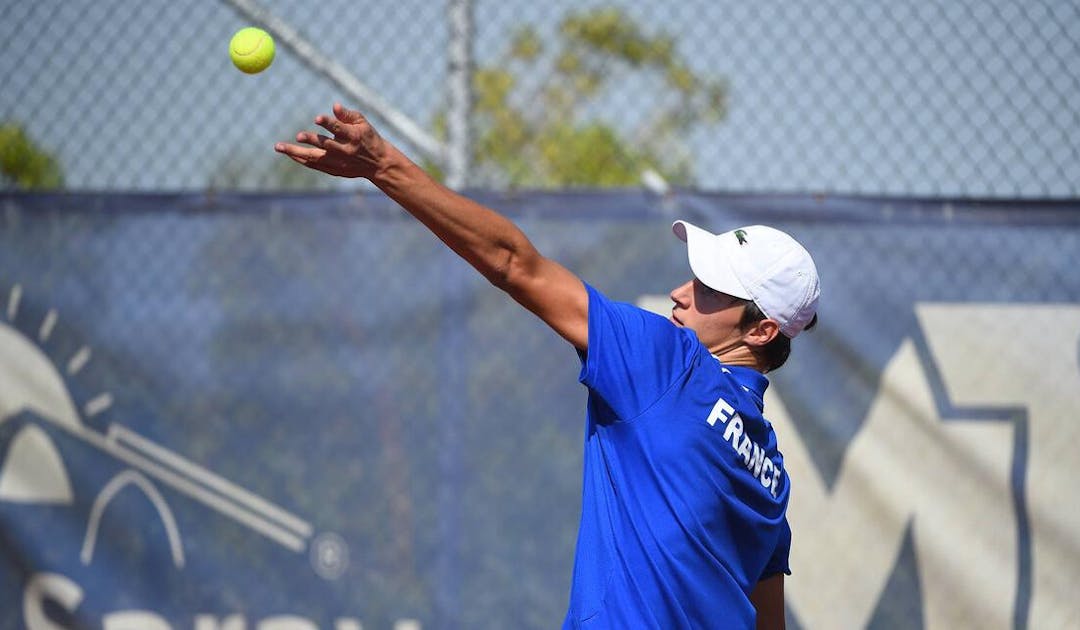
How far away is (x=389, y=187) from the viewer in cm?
218

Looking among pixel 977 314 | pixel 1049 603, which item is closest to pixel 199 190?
pixel 977 314

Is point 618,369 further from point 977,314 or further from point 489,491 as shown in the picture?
point 977,314

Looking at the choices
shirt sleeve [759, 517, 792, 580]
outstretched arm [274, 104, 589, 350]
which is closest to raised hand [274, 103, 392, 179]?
outstretched arm [274, 104, 589, 350]

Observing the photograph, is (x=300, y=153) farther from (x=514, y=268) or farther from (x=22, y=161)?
(x=22, y=161)

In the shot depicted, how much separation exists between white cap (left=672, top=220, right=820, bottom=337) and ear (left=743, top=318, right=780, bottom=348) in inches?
0.6

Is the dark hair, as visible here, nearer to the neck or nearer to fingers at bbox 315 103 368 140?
the neck

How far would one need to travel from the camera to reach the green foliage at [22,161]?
14.4 ft

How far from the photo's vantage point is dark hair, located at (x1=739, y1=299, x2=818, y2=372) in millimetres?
2547

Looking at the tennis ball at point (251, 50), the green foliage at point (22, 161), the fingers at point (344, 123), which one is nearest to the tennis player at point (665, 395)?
the fingers at point (344, 123)

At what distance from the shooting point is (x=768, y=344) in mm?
2605

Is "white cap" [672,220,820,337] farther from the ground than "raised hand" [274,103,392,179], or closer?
farther from the ground

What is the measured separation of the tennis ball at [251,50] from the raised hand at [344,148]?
70 cm

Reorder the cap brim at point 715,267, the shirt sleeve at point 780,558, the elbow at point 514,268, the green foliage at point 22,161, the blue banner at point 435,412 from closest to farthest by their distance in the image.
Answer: the elbow at point 514,268 < the cap brim at point 715,267 < the shirt sleeve at point 780,558 < the blue banner at point 435,412 < the green foliage at point 22,161

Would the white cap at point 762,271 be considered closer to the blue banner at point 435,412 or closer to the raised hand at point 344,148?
the raised hand at point 344,148
